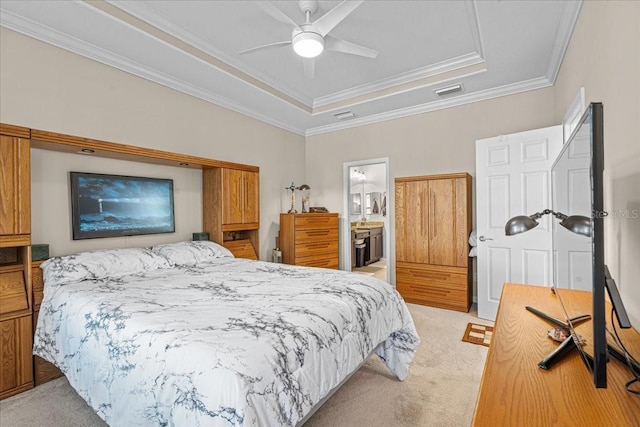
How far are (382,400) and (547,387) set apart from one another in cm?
144

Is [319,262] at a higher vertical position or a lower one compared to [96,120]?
lower

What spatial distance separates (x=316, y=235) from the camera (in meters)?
4.78

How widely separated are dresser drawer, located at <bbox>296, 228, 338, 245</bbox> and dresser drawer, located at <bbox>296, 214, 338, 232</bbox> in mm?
51

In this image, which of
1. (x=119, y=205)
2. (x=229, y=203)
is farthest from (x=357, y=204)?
(x=119, y=205)

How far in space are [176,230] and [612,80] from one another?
393 centimetres

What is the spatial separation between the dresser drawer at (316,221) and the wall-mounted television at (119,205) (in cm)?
175

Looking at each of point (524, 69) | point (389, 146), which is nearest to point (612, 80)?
point (524, 69)

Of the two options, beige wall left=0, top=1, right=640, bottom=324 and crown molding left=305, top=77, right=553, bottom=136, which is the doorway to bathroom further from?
beige wall left=0, top=1, right=640, bottom=324

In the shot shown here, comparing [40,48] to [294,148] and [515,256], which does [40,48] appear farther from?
[515,256]

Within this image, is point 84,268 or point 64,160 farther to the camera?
point 64,160

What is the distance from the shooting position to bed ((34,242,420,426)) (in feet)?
3.87

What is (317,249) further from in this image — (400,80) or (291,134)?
(400,80)

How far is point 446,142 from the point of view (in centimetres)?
427

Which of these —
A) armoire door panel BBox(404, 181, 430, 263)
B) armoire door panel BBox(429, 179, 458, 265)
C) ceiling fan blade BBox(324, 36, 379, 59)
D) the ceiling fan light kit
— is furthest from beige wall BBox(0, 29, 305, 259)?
armoire door panel BBox(429, 179, 458, 265)
